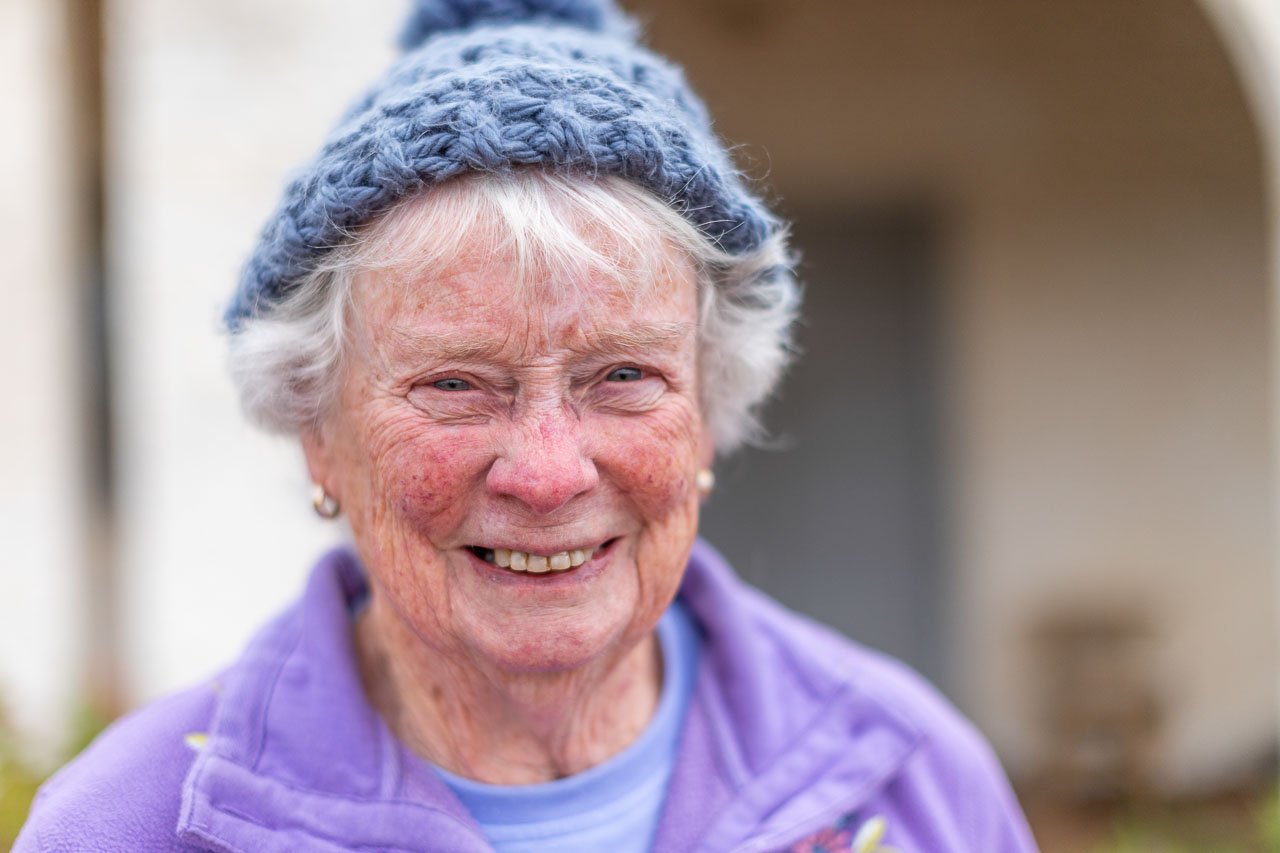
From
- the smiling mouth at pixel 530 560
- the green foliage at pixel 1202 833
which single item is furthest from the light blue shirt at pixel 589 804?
the green foliage at pixel 1202 833

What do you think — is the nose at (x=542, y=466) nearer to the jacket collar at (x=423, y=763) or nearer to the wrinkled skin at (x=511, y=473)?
the wrinkled skin at (x=511, y=473)

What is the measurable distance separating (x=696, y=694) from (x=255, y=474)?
7.38 feet

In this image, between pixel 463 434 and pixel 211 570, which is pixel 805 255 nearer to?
pixel 211 570

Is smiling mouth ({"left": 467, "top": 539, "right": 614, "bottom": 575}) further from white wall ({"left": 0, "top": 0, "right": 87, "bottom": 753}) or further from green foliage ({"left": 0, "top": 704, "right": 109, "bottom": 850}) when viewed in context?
white wall ({"left": 0, "top": 0, "right": 87, "bottom": 753})

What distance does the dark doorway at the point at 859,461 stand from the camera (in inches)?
236

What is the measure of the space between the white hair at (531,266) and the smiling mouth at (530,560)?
0.33 metres

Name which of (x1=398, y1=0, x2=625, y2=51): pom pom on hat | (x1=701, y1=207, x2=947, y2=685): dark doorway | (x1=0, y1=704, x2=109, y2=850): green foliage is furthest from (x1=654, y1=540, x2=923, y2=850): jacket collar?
(x1=701, y1=207, x2=947, y2=685): dark doorway

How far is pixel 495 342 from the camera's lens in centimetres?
144

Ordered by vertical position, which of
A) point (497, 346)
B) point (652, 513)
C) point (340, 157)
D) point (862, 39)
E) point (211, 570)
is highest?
point (862, 39)

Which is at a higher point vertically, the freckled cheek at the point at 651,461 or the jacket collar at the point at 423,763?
the freckled cheek at the point at 651,461

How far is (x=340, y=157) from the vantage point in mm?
1470

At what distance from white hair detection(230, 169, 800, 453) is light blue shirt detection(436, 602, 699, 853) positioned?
54 centimetres

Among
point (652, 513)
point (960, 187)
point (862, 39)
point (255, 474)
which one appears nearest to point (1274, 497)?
point (960, 187)

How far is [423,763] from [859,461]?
4803 mm
